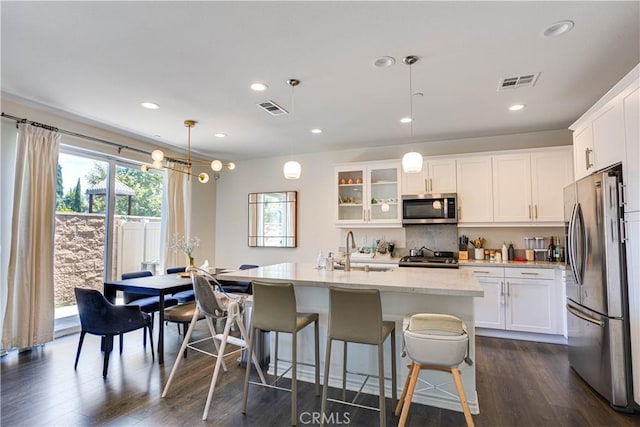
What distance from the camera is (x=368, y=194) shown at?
5219 mm

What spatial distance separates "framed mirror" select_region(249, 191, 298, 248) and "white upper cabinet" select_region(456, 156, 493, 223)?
2726 mm

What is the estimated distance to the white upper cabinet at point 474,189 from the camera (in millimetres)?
4570

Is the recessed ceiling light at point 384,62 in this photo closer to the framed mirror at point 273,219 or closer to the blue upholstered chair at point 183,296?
the framed mirror at point 273,219

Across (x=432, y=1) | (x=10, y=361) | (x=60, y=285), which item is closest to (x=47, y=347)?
(x=10, y=361)

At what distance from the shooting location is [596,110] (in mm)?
2887

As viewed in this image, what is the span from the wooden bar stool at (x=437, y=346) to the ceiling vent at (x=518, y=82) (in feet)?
7.45

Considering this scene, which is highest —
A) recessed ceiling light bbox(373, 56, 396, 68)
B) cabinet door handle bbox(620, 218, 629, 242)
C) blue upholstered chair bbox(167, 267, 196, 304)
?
recessed ceiling light bbox(373, 56, 396, 68)

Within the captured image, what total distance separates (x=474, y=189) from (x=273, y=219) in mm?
3390

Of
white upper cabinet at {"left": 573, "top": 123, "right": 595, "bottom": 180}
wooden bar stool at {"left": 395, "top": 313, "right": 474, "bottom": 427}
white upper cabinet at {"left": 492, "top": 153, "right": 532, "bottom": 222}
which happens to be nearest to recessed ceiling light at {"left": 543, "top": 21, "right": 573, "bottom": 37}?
white upper cabinet at {"left": 573, "top": 123, "right": 595, "bottom": 180}

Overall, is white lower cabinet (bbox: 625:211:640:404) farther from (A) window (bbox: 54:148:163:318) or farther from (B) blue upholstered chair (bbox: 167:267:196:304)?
(A) window (bbox: 54:148:163:318)

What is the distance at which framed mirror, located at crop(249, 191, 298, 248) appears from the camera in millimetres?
6004

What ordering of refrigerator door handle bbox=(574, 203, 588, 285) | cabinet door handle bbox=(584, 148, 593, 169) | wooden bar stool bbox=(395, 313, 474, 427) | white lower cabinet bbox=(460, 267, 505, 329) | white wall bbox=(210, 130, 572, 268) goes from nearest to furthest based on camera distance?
1. wooden bar stool bbox=(395, 313, 474, 427)
2. refrigerator door handle bbox=(574, 203, 588, 285)
3. cabinet door handle bbox=(584, 148, 593, 169)
4. white lower cabinet bbox=(460, 267, 505, 329)
5. white wall bbox=(210, 130, 572, 268)

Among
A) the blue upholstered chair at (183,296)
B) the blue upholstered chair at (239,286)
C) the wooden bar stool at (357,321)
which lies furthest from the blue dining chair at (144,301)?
the wooden bar stool at (357,321)

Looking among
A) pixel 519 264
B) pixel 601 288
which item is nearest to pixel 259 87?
pixel 601 288
